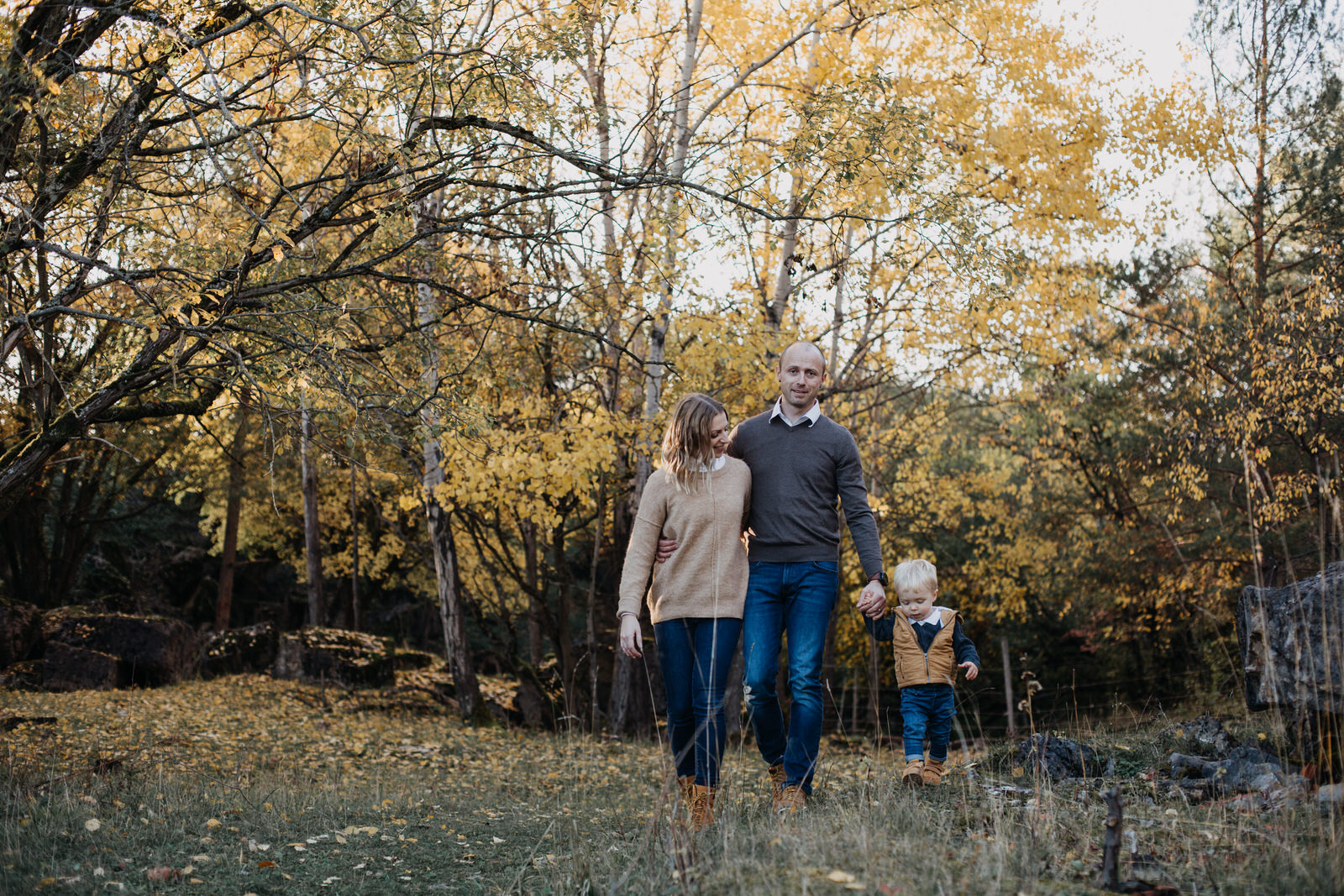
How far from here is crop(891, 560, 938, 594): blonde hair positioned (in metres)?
4.89

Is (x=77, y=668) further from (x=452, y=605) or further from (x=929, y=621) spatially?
(x=929, y=621)

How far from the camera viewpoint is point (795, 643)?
3760mm

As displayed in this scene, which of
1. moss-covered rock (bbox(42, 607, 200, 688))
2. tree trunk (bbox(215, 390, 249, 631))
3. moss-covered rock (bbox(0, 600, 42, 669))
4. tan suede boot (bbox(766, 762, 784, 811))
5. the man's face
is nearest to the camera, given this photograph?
tan suede boot (bbox(766, 762, 784, 811))

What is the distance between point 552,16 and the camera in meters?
5.71

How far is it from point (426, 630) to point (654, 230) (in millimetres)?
18083

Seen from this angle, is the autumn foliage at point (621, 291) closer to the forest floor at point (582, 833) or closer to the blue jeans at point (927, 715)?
the blue jeans at point (927, 715)

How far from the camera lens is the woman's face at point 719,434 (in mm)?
3658

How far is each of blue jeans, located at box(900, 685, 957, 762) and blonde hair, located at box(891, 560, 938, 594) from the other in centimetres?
50

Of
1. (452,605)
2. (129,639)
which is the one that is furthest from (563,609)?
(129,639)

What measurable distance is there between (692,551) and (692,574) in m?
0.09

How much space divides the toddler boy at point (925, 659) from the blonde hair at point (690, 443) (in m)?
1.64

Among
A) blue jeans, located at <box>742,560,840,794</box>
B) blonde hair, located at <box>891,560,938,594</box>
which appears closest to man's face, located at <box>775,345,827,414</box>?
blue jeans, located at <box>742,560,840,794</box>

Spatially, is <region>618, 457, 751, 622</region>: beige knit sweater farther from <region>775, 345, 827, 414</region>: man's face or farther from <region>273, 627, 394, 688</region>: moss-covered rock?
<region>273, 627, 394, 688</region>: moss-covered rock

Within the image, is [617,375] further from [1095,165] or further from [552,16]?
[1095,165]
